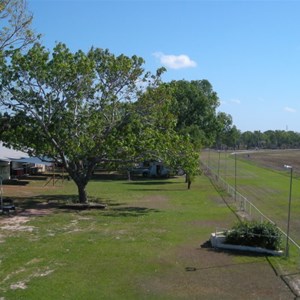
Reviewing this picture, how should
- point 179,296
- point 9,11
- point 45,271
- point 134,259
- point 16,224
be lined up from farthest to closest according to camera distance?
1. point 9,11
2. point 16,224
3. point 134,259
4. point 45,271
5. point 179,296

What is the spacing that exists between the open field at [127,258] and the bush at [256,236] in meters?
0.88

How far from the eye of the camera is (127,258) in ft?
60.2

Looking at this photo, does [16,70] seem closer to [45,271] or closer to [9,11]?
[9,11]

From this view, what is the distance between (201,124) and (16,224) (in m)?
49.2

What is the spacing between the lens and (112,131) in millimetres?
33031

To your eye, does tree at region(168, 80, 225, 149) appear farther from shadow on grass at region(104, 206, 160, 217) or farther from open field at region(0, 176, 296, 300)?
open field at region(0, 176, 296, 300)

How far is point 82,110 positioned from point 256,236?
56.2 ft

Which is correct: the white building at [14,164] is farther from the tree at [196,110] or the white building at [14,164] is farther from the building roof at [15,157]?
the tree at [196,110]

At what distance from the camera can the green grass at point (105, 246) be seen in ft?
48.3

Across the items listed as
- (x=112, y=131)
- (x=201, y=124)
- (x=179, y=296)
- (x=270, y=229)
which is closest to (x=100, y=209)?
(x=112, y=131)

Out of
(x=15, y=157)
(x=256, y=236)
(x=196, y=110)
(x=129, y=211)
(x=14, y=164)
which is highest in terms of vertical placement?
(x=196, y=110)

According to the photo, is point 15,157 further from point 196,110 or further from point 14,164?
point 196,110

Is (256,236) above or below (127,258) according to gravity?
above

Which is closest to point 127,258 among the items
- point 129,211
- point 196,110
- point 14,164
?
point 129,211
